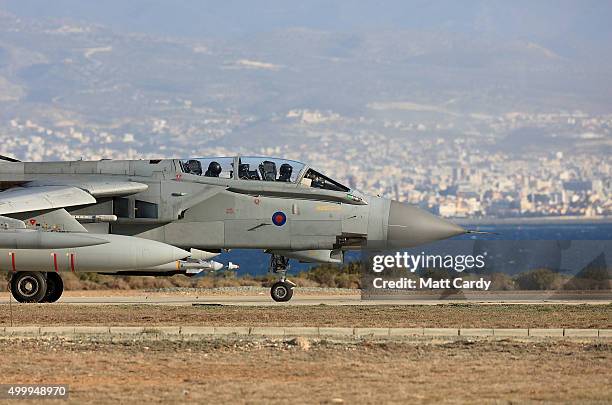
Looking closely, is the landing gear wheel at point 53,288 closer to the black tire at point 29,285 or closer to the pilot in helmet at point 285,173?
the black tire at point 29,285

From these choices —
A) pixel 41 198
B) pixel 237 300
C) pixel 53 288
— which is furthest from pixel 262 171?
pixel 53 288

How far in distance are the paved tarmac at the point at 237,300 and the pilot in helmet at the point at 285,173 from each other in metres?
2.71

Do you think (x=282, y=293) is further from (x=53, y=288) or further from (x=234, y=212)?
(x=53, y=288)

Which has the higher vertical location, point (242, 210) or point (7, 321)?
point (242, 210)

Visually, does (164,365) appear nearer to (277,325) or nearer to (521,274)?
(277,325)

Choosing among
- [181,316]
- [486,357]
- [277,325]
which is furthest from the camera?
[181,316]

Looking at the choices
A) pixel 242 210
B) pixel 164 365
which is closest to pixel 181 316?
pixel 242 210

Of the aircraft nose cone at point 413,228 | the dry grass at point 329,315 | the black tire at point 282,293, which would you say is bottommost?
the dry grass at point 329,315

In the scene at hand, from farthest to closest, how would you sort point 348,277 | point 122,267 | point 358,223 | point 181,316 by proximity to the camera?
point 348,277, point 358,223, point 122,267, point 181,316

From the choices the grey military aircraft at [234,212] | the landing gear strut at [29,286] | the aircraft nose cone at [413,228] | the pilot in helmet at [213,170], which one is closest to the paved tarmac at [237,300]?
the landing gear strut at [29,286]

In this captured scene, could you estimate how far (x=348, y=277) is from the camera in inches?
1615

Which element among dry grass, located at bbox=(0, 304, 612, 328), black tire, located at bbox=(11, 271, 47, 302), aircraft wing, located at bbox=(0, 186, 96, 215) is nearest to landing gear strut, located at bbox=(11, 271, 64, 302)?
black tire, located at bbox=(11, 271, 47, 302)

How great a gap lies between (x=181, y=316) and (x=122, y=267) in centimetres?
291

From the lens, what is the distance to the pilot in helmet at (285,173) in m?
28.7
